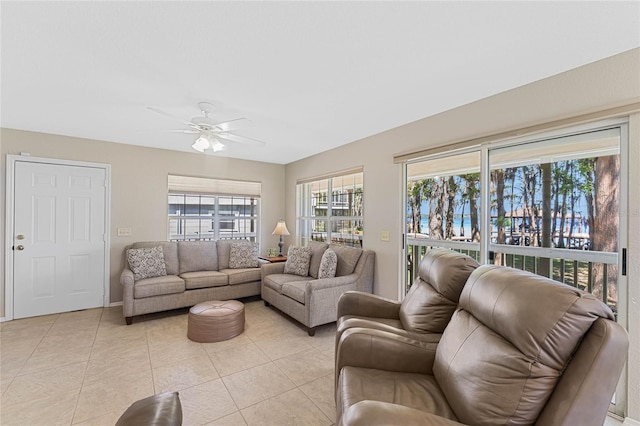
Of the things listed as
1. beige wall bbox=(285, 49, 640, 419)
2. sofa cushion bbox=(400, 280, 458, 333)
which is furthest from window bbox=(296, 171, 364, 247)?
sofa cushion bbox=(400, 280, 458, 333)

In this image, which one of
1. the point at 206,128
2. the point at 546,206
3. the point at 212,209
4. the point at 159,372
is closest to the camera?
the point at 546,206

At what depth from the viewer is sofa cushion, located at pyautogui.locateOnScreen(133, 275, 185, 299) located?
3414 millimetres

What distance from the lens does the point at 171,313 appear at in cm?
379

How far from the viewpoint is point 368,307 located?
228 centimetres

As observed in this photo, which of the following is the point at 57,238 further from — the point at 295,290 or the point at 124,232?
the point at 295,290

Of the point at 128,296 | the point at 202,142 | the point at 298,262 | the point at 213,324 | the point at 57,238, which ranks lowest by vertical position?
the point at 213,324

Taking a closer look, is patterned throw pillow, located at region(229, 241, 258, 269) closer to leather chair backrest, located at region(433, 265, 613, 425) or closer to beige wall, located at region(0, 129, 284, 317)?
beige wall, located at region(0, 129, 284, 317)

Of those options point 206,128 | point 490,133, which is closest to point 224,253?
point 206,128

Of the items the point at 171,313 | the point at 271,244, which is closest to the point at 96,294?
the point at 171,313

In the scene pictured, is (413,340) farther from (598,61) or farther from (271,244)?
(271,244)

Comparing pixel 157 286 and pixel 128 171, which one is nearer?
pixel 157 286

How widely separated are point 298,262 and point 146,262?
203cm

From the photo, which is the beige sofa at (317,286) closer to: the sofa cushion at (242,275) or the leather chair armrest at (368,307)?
the sofa cushion at (242,275)

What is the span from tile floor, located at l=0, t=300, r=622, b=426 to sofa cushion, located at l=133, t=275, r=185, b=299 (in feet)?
1.19
